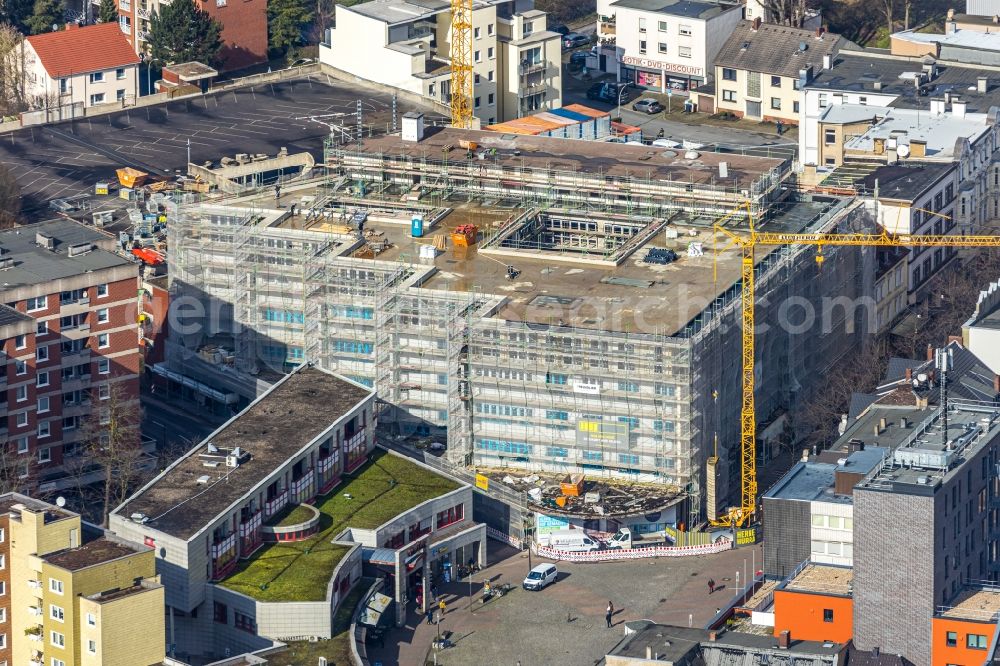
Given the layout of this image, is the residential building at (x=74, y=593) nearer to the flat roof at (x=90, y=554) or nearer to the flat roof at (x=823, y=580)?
the flat roof at (x=90, y=554)

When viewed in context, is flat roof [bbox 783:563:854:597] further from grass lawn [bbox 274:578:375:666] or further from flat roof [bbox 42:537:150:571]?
flat roof [bbox 42:537:150:571]

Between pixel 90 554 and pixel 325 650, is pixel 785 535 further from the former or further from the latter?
pixel 90 554

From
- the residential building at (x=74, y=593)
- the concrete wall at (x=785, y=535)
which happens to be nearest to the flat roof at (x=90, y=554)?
the residential building at (x=74, y=593)

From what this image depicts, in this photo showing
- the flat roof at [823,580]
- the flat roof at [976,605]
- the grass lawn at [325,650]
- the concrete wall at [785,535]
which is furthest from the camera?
the concrete wall at [785,535]

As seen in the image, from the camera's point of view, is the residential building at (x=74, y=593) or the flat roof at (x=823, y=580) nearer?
the residential building at (x=74, y=593)

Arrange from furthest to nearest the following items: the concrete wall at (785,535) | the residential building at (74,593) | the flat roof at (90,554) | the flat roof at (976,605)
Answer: the concrete wall at (785,535), the flat roof at (90,554), the residential building at (74,593), the flat roof at (976,605)

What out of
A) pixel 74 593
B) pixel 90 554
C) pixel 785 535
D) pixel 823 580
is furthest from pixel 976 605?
pixel 74 593

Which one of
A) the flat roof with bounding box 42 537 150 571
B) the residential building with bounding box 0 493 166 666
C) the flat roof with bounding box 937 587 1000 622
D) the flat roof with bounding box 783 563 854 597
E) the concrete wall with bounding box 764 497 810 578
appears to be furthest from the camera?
the concrete wall with bounding box 764 497 810 578

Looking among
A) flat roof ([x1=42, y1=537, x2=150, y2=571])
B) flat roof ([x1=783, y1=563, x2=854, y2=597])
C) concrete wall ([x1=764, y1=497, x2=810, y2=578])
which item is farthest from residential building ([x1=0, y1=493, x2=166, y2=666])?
flat roof ([x1=783, y1=563, x2=854, y2=597])
